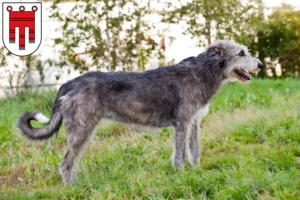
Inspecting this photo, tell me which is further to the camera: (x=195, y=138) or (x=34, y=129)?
(x=195, y=138)

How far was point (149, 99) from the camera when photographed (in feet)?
20.6

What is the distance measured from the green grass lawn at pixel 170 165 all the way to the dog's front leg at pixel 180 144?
0.44 ft

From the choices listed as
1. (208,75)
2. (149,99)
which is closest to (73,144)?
(149,99)

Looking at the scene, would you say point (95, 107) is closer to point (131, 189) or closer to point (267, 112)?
point (131, 189)

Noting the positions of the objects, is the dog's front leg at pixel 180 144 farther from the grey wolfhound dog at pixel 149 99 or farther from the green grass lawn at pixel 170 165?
the green grass lawn at pixel 170 165

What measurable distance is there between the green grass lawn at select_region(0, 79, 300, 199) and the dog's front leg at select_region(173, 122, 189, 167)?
0.44 feet

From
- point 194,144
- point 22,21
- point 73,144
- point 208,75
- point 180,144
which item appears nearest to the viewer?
point 73,144

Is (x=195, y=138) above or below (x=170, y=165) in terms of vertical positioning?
above

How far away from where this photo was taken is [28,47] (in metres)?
8.89

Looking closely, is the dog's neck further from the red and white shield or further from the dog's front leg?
the red and white shield

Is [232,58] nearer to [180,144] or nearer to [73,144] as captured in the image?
[180,144]

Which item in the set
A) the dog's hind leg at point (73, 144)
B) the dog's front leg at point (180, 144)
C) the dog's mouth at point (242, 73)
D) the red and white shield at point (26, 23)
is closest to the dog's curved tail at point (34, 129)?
the dog's hind leg at point (73, 144)

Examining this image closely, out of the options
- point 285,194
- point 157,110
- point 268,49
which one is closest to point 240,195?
point 285,194

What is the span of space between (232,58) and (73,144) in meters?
2.26
